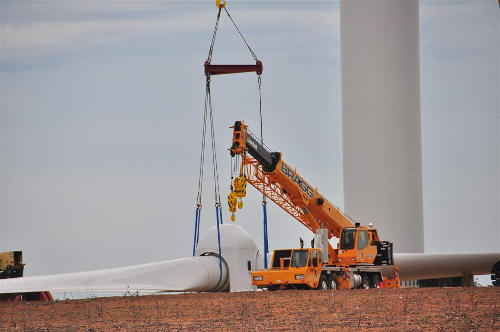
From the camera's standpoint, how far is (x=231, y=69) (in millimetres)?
29422

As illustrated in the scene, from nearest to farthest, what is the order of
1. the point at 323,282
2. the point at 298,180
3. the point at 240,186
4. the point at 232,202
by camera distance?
the point at 232,202 → the point at 240,186 → the point at 323,282 → the point at 298,180

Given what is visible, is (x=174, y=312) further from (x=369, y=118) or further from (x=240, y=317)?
(x=369, y=118)

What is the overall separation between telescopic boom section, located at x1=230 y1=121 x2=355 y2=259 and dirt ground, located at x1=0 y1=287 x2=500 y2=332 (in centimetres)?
491

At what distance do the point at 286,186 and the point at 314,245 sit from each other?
2081 millimetres

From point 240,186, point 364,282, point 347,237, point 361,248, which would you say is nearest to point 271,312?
point 240,186

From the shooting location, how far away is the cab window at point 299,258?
27.9 meters

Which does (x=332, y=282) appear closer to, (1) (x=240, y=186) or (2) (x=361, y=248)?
(2) (x=361, y=248)

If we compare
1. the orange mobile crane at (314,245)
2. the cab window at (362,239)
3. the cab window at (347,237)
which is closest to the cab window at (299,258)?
the orange mobile crane at (314,245)

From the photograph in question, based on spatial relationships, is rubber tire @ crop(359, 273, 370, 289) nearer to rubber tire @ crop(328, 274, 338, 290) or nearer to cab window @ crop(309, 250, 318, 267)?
rubber tire @ crop(328, 274, 338, 290)

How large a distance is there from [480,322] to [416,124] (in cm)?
2840

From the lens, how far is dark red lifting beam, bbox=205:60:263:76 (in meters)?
29.0

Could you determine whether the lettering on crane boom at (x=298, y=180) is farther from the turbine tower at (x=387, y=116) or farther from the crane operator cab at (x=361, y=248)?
the turbine tower at (x=387, y=116)

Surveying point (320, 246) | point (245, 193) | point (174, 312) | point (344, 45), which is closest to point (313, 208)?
point (320, 246)

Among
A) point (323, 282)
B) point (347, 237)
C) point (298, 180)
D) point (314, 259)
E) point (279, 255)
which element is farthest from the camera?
point (347, 237)
